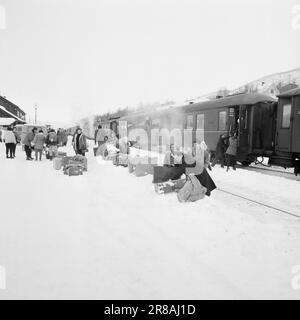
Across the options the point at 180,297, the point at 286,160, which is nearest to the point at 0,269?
the point at 180,297

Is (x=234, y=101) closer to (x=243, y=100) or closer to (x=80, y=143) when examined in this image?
(x=243, y=100)

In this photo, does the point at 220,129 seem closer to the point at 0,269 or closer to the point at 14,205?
the point at 14,205

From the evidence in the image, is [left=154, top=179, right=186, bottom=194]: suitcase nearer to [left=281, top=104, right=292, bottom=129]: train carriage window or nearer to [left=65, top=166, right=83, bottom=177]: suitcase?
[left=65, top=166, right=83, bottom=177]: suitcase

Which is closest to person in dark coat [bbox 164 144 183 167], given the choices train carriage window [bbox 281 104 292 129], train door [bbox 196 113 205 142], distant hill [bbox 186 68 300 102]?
train carriage window [bbox 281 104 292 129]

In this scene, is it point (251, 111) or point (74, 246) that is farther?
point (251, 111)

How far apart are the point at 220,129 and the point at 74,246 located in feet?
40.5

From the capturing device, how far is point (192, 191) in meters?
7.34

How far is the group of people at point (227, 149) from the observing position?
13695 mm

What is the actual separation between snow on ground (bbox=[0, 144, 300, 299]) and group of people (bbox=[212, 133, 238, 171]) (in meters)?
5.59

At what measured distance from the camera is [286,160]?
479 inches

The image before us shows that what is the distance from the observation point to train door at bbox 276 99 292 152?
39.5 ft

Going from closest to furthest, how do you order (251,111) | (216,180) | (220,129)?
(216,180), (251,111), (220,129)

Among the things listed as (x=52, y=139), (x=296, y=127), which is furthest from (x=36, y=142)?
(x=296, y=127)

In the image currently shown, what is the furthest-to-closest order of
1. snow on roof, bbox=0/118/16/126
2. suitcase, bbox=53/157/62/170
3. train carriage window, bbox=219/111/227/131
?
snow on roof, bbox=0/118/16/126
train carriage window, bbox=219/111/227/131
suitcase, bbox=53/157/62/170
